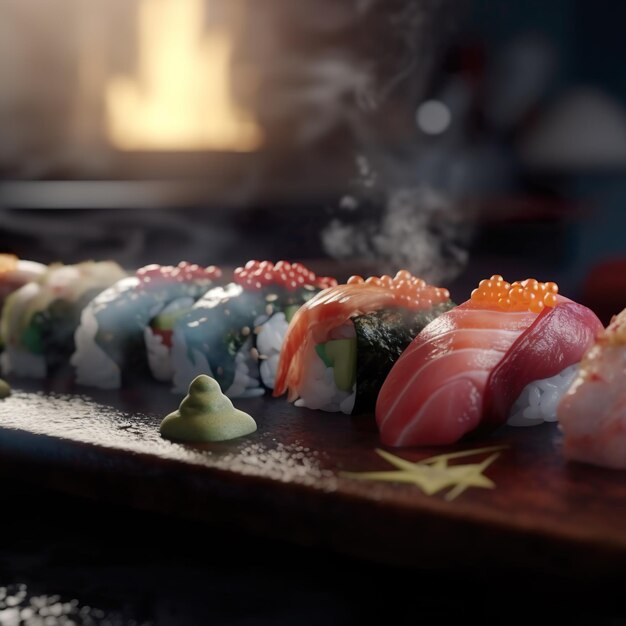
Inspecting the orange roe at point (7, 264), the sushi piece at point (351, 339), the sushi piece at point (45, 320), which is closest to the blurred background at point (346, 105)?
the orange roe at point (7, 264)

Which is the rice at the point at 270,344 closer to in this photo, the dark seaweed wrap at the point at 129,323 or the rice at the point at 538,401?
the dark seaweed wrap at the point at 129,323

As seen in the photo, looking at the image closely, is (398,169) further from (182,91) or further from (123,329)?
(123,329)

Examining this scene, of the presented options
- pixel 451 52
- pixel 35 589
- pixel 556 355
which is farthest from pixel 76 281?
pixel 451 52

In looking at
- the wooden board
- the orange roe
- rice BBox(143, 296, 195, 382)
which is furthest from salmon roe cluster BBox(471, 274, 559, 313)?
the orange roe

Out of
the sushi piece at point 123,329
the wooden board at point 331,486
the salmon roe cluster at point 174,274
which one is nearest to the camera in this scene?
the wooden board at point 331,486

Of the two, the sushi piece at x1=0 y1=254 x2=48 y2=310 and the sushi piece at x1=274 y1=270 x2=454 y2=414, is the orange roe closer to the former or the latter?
the sushi piece at x1=0 y1=254 x2=48 y2=310
